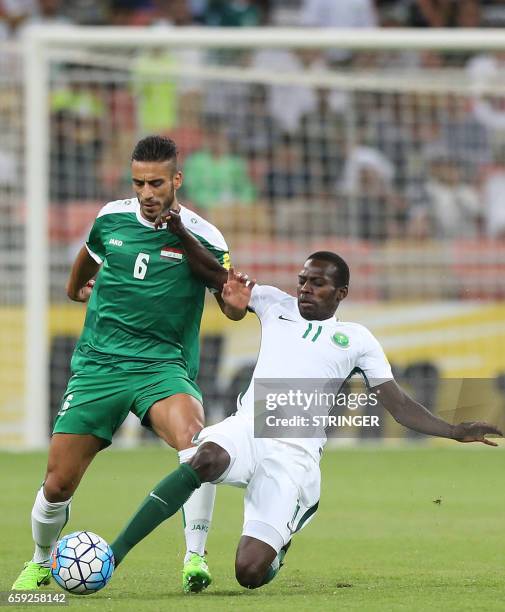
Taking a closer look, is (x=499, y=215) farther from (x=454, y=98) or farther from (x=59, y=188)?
(x=59, y=188)

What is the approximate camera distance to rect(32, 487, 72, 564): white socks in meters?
6.77

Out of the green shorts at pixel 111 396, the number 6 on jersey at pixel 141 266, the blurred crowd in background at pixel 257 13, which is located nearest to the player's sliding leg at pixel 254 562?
the green shorts at pixel 111 396

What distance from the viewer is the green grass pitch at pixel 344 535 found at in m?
6.35

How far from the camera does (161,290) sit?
23.2 ft

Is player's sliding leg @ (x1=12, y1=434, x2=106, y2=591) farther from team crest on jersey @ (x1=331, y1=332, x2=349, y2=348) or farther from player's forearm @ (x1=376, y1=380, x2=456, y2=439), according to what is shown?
player's forearm @ (x1=376, y1=380, x2=456, y2=439)

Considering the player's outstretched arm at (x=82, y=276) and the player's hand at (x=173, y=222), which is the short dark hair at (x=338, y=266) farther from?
the player's outstretched arm at (x=82, y=276)

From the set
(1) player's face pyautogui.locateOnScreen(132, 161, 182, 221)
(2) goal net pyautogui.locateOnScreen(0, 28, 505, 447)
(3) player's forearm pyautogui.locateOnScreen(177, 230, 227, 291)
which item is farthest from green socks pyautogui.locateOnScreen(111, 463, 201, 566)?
(2) goal net pyautogui.locateOnScreen(0, 28, 505, 447)

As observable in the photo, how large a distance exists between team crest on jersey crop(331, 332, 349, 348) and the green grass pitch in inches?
45.7

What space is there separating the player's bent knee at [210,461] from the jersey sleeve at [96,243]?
138 cm

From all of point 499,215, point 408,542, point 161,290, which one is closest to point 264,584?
point 161,290

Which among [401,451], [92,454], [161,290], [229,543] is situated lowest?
[401,451]

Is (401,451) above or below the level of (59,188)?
below

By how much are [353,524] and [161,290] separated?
10.2 ft

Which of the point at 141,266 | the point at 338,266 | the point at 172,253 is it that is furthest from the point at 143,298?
the point at 338,266
